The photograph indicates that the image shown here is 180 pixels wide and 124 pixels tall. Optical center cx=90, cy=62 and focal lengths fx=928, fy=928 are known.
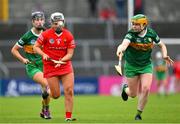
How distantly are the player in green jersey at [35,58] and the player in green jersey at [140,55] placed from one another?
2.14 metres

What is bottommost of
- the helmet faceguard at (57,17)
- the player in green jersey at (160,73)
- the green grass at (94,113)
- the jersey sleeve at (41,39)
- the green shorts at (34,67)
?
the player in green jersey at (160,73)

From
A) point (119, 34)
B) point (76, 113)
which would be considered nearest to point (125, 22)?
point (119, 34)

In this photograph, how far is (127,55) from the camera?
22328 mm

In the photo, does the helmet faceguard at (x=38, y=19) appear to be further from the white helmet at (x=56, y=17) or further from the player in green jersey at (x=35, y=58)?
the white helmet at (x=56, y=17)

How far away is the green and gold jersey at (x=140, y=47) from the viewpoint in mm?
21688

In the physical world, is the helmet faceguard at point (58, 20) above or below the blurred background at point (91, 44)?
above

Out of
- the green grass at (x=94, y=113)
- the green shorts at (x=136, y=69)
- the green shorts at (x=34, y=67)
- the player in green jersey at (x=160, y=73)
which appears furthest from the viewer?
the player in green jersey at (x=160, y=73)

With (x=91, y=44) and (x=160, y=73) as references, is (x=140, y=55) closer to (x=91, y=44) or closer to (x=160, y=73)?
(x=91, y=44)

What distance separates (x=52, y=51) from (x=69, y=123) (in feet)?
7.42

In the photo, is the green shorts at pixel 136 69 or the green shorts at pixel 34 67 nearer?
the green shorts at pixel 136 69

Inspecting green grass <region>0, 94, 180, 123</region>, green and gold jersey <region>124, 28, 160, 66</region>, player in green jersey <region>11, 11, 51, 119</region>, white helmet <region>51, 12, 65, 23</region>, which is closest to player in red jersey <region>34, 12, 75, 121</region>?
white helmet <region>51, 12, 65, 23</region>

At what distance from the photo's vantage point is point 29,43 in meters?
23.5

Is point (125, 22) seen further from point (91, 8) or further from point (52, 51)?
point (52, 51)

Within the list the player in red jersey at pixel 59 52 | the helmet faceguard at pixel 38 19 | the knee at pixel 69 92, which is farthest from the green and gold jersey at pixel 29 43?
the knee at pixel 69 92
